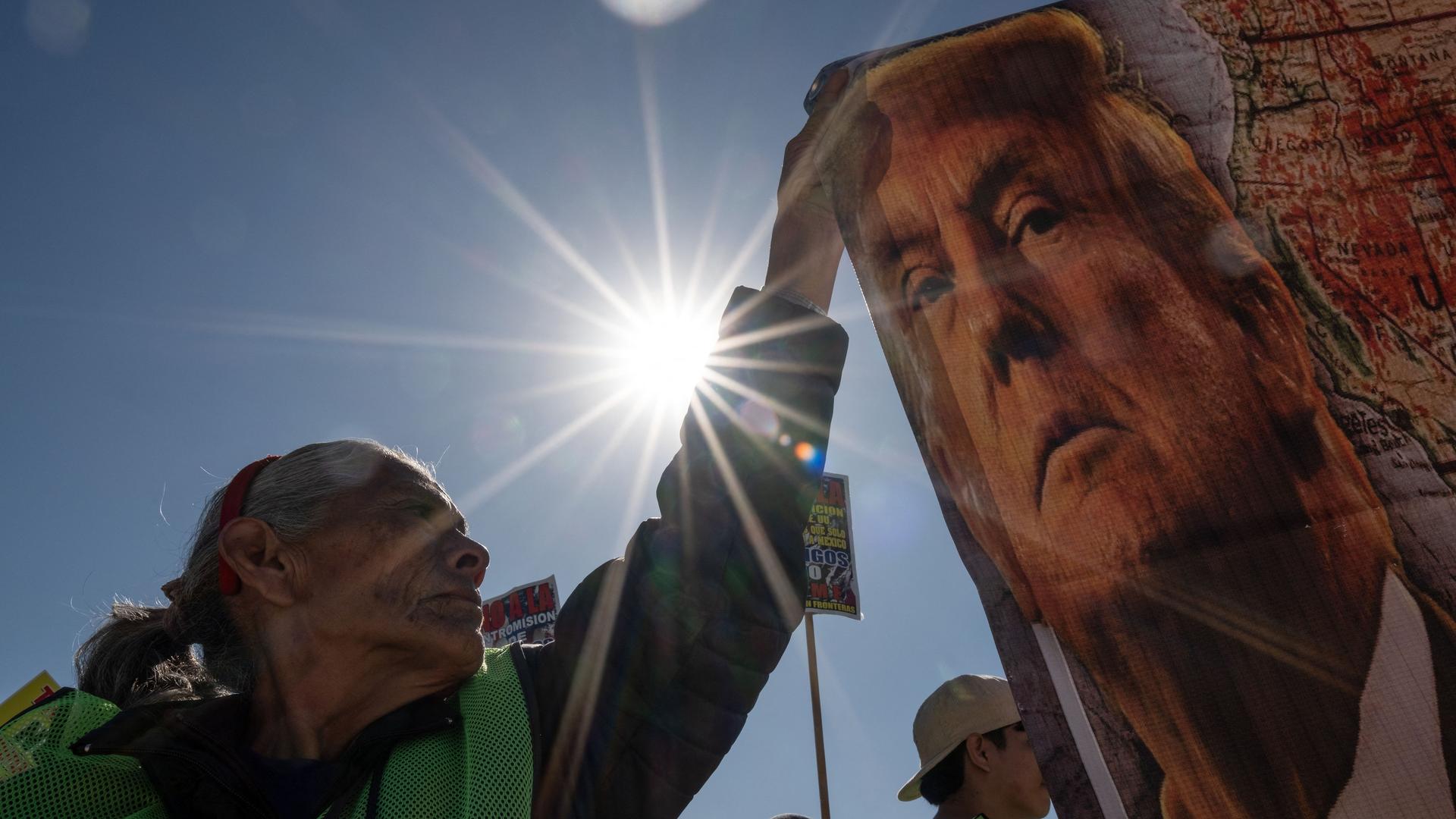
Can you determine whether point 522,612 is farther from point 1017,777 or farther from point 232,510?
point 232,510

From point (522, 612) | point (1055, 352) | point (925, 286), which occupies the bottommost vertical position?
point (1055, 352)

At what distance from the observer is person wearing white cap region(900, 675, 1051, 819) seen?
2959 mm

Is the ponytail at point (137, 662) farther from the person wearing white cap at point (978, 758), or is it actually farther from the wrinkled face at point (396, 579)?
the person wearing white cap at point (978, 758)

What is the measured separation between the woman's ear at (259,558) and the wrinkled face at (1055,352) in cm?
114

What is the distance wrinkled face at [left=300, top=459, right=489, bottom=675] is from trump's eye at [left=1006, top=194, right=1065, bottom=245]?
44.2 inches

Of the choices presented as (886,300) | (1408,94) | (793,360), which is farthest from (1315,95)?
(793,360)

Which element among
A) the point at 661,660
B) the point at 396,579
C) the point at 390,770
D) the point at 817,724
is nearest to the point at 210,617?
the point at 396,579

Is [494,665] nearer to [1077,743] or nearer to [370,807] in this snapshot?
[370,807]

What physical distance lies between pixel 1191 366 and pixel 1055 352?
209 millimetres

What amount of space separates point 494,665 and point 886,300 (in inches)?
37.7

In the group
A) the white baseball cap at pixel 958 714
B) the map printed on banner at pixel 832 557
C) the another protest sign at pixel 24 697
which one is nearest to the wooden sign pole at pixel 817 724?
the map printed on banner at pixel 832 557

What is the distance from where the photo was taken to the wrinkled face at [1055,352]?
54.8 inches

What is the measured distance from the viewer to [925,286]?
1.67 metres

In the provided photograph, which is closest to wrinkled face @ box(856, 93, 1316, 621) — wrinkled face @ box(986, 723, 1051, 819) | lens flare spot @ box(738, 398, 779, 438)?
lens flare spot @ box(738, 398, 779, 438)
